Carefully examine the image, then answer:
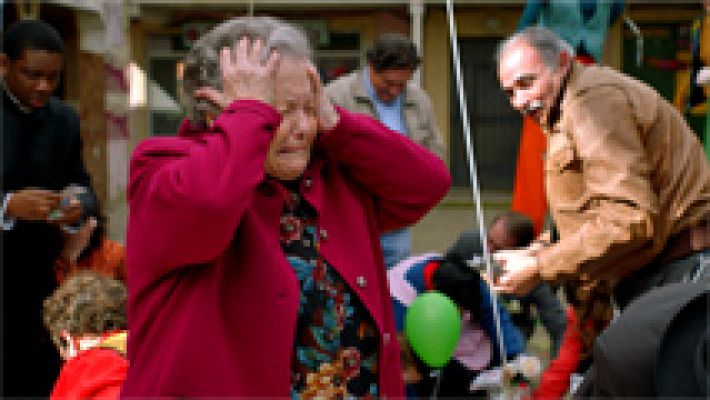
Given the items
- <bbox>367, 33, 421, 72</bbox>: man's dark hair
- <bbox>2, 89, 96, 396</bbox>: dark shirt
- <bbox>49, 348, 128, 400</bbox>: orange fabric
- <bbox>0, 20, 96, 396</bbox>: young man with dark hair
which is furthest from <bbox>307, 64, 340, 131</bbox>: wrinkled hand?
<bbox>367, 33, 421, 72</bbox>: man's dark hair

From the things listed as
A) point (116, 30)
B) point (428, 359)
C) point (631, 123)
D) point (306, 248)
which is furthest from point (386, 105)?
point (116, 30)

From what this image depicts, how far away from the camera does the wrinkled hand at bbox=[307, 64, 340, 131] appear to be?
160 centimetres

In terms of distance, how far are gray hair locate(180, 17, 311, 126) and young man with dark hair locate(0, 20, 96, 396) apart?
5.46 ft

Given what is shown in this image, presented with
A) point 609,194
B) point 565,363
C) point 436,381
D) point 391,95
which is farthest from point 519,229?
point 609,194

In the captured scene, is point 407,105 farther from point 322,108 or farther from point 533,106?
point 322,108

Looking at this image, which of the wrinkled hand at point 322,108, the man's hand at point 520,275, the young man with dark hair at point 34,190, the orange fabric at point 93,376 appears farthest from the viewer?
the young man with dark hair at point 34,190

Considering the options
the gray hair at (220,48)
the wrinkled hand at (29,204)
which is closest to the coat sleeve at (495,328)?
the wrinkled hand at (29,204)

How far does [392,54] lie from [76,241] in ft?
5.17

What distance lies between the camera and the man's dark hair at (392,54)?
3.91m

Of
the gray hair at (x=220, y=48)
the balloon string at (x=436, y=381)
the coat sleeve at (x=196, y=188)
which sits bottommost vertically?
the balloon string at (x=436, y=381)

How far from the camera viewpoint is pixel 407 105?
4.20 meters

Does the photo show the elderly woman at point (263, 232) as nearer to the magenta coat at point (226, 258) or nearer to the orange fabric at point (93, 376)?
the magenta coat at point (226, 258)

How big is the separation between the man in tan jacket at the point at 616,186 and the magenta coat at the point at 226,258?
3.23 feet

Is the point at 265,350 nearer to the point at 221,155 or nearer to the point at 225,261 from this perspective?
the point at 225,261
